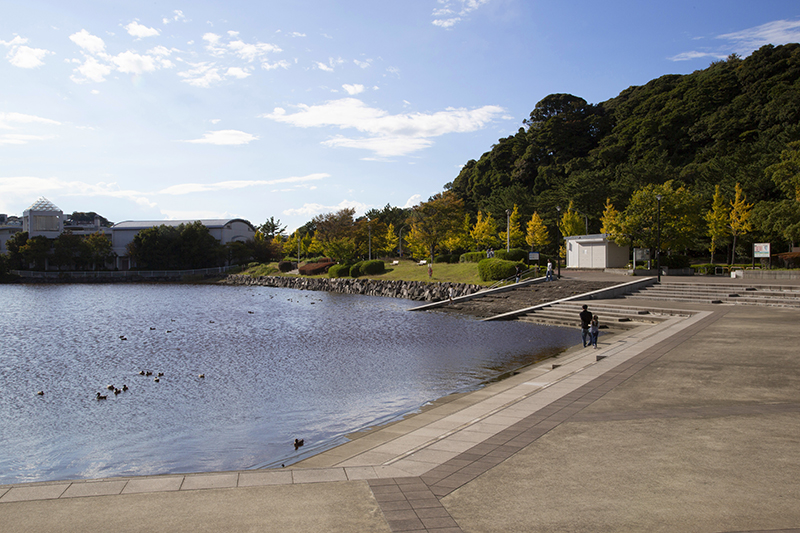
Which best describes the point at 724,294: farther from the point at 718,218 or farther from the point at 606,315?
the point at 718,218

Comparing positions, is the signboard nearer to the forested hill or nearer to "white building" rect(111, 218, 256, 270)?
the forested hill

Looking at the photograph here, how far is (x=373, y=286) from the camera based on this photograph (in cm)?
5547

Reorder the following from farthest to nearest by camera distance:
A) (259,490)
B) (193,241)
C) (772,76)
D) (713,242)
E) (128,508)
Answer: (193,241) < (772,76) < (713,242) < (259,490) < (128,508)

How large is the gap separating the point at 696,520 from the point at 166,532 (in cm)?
526

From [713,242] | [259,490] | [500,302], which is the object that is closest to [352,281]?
[500,302]

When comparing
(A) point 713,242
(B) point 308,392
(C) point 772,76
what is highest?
(C) point 772,76

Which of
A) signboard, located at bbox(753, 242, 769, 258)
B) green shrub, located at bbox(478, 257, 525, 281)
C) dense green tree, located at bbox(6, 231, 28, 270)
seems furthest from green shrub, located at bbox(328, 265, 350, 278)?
dense green tree, located at bbox(6, 231, 28, 270)

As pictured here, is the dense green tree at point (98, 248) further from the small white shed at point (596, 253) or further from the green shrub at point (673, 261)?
the green shrub at point (673, 261)

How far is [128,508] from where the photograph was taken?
5508 millimetres

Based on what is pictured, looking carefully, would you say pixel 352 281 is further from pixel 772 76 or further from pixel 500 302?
pixel 772 76

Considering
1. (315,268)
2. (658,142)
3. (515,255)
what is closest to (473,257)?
(515,255)

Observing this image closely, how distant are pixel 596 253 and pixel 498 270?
11.7 metres

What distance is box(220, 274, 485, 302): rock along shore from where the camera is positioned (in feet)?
149

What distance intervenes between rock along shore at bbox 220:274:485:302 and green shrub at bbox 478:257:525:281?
1.93 metres
